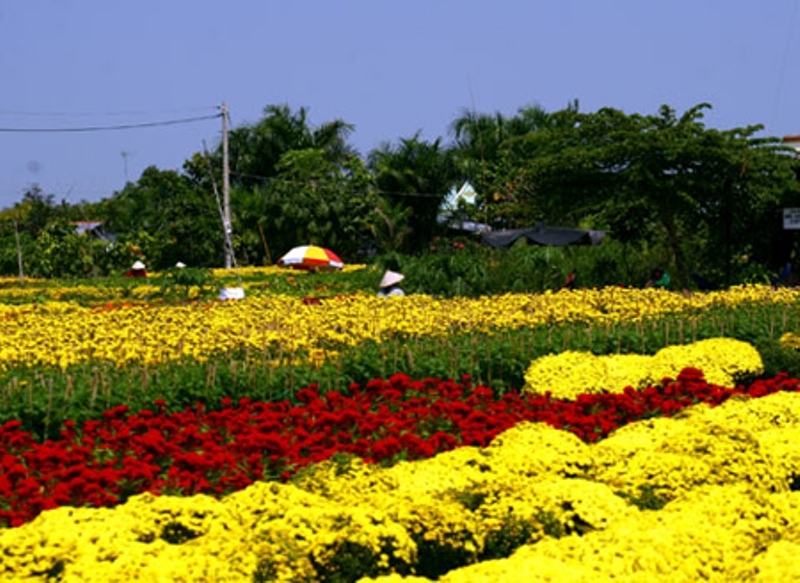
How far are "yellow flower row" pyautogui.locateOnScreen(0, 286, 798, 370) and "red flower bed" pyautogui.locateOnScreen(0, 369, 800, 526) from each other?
81.1 inches

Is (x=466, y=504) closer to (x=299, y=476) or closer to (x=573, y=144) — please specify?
(x=299, y=476)

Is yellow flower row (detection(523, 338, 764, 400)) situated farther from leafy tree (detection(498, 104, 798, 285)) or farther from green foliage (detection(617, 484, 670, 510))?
leafy tree (detection(498, 104, 798, 285))

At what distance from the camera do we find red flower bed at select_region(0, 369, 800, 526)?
6.27 m

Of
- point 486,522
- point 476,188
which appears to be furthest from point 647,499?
point 476,188

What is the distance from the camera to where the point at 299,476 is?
5.99 metres

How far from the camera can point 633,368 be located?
10359 millimetres

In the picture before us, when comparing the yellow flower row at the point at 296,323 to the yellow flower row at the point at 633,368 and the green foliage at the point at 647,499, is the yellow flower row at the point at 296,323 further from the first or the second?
the green foliage at the point at 647,499

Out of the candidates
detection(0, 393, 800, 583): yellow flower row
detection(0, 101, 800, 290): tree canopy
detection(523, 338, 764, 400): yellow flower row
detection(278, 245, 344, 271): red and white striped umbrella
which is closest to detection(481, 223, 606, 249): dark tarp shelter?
detection(0, 101, 800, 290): tree canopy

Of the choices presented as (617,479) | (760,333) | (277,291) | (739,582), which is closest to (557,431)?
(617,479)

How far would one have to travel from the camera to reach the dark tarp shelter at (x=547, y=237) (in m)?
27.8

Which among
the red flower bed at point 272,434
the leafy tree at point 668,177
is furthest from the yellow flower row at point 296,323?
the leafy tree at point 668,177

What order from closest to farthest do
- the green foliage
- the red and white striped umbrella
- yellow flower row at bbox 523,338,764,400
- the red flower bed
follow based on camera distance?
1. the green foliage
2. the red flower bed
3. yellow flower row at bbox 523,338,764,400
4. the red and white striped umbrella

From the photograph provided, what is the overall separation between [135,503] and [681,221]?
22.0 metres

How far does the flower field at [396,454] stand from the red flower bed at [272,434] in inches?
0.8
